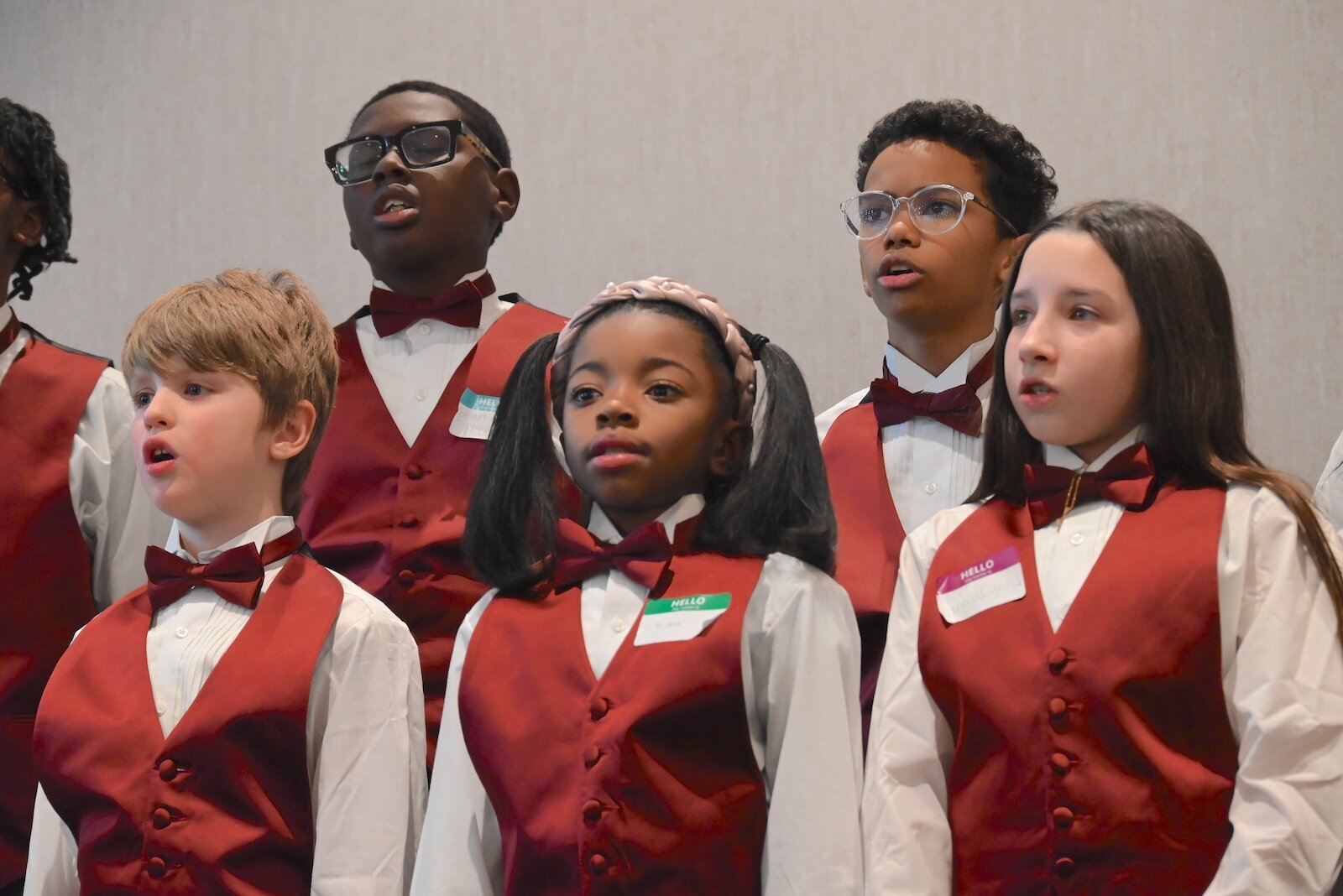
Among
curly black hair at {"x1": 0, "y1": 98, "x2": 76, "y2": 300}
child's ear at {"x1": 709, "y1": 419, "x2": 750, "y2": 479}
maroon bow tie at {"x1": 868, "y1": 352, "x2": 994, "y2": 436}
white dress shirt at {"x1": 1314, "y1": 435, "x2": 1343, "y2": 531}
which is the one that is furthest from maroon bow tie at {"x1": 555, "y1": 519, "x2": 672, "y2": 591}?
curly black hair at {"x1": 0, "y1": 98, "x2": 76, "y2": 300}

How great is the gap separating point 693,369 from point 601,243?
1.56m

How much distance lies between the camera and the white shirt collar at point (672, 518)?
6.97 feet

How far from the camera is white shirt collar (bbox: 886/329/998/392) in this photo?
2.61 meters

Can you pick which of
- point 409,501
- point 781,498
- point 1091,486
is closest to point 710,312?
point 781,498

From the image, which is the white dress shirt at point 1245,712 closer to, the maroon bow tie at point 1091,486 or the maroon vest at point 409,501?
the maroon bow tie at point 1091,486

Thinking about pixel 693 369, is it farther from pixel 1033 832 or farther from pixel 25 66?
pixel 25 66

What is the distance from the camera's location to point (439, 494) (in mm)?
2592

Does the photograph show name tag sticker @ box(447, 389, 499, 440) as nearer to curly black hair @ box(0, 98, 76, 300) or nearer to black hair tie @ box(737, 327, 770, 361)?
black hair tie @ box(737, 327, 770, 361)

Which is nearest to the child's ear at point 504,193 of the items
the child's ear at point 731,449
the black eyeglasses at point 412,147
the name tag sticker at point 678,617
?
the black eyeglasses at point 412,147

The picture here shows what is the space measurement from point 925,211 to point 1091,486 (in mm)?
775

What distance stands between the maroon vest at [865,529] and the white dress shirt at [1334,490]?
27.4 inches

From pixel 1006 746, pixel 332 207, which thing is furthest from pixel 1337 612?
pixel 332 207

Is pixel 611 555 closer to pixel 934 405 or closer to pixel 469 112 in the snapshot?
pixel 934 405

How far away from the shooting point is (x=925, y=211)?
2.64 meters
